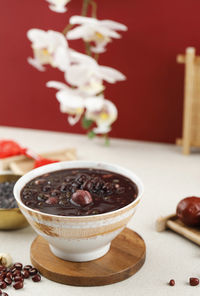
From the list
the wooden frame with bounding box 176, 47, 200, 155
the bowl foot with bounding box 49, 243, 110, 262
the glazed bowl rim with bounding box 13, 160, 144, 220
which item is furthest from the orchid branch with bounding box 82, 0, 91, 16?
the bowl foot with bounding box 49, 243, 110, 262

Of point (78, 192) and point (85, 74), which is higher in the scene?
point (85, 74)

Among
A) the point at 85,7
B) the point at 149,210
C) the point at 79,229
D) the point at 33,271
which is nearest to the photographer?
the point at 79,229

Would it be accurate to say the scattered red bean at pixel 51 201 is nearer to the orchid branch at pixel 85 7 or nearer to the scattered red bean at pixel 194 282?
the scattered red bean at pixel 194 282

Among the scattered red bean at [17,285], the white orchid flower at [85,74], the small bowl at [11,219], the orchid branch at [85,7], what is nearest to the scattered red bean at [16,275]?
the scattered red bean at [17,285]

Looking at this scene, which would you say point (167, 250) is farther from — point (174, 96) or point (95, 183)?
point (174, 96)

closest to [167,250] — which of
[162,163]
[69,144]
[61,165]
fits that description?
[61,165]

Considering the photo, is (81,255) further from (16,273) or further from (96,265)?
(16,273)

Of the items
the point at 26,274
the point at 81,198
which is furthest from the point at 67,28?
the point at 26,274
